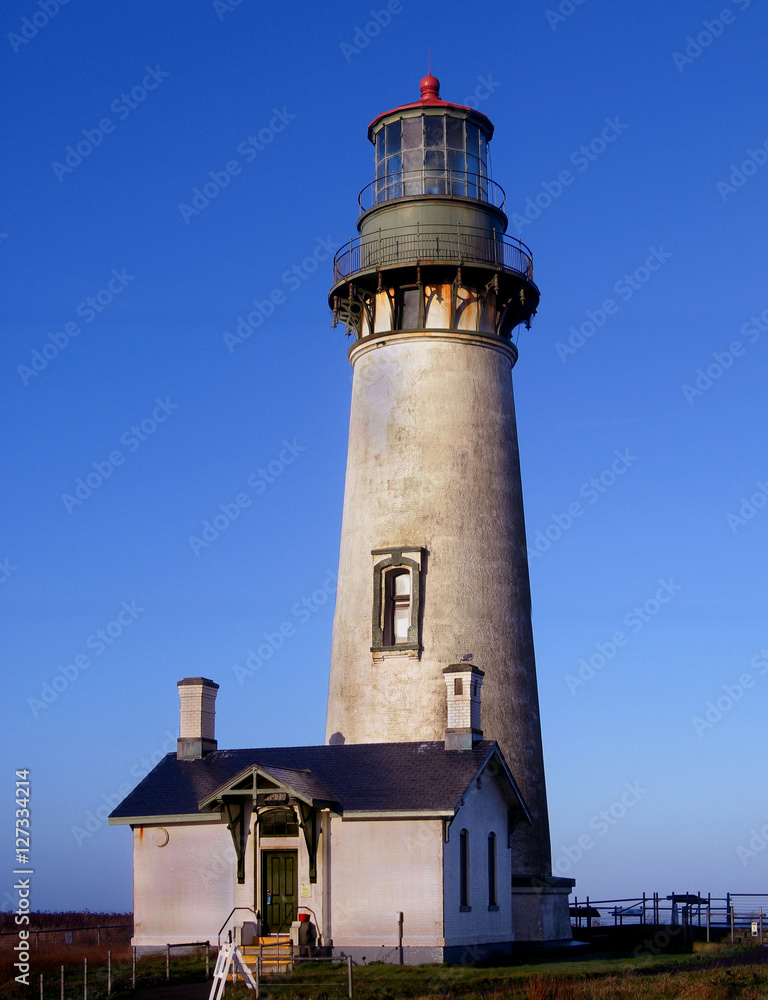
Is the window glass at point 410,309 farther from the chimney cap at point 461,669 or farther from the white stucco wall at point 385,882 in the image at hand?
the white stucco wall at point 385,882

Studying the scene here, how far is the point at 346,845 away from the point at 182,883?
11.9ft

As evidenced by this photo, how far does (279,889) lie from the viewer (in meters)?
26.6

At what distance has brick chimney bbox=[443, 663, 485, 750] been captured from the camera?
90.7 ft

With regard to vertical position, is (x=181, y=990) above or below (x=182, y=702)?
below

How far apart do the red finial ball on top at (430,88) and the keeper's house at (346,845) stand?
47.0 ft

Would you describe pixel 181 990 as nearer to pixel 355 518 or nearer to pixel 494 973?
pixel 494 973

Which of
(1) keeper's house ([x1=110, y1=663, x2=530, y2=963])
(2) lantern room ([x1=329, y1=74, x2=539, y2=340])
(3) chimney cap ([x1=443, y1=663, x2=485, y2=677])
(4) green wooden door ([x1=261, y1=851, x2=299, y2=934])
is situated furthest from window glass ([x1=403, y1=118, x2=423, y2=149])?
(4) green wooden door ([x1=261, y1=851, x2=299, y2=934])

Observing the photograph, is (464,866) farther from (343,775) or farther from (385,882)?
(343,775)

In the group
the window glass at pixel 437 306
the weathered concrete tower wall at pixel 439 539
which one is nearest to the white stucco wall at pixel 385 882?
the weathered concrete tower wall at pixel 439 539

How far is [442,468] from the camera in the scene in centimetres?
3145

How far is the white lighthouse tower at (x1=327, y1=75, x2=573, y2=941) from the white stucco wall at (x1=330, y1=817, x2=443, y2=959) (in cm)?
409

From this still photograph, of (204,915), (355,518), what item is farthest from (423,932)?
(355,518)

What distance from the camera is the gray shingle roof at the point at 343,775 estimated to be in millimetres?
26031

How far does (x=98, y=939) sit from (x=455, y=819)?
9.48m
